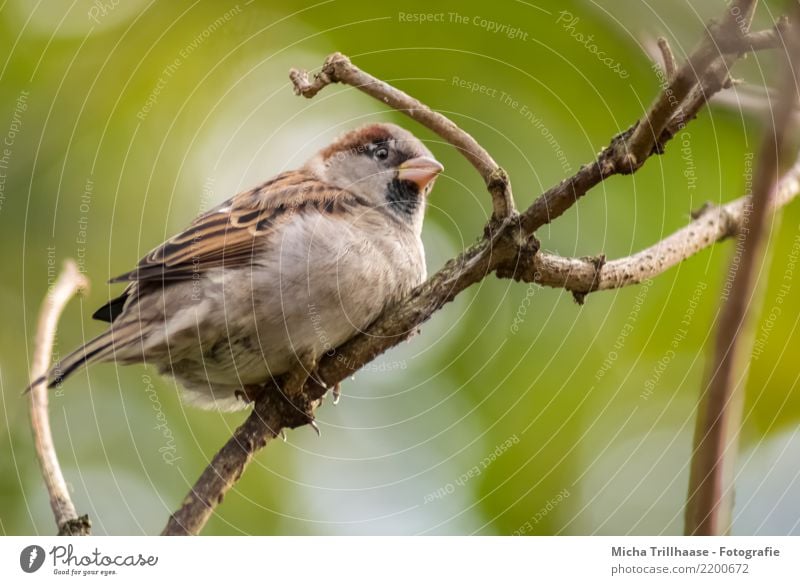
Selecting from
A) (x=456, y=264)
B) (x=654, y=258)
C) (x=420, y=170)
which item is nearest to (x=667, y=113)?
(x=654, y=258)

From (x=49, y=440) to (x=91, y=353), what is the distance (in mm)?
366

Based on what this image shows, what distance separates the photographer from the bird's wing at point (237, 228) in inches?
131

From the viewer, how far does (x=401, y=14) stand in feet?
11.7

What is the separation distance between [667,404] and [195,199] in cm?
215

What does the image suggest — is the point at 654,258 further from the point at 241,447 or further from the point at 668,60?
the point at 241,447

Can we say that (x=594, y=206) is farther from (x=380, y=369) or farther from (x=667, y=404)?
(x=380, y=369)

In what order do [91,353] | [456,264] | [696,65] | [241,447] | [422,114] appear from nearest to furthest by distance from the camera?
[696,65] < [422,114] < [456,264] < [91,353] < [241,447]

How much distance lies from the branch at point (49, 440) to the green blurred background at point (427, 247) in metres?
0.52

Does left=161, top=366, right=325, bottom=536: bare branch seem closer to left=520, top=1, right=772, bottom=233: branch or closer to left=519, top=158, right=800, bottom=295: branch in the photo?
left=519, top=158, right=800, bottom=295: branch

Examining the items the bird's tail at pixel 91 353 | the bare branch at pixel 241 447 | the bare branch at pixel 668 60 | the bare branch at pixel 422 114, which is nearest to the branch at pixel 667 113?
the bare branch at pixel 668 60

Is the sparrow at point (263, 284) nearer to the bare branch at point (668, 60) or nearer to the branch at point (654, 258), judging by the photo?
the branch at point (654, 258)

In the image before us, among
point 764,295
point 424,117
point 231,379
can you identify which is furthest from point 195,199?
point 764,295

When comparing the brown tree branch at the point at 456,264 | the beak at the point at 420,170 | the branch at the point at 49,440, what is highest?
the beak at the point at 420,170

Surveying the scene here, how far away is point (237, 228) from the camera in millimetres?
3477
